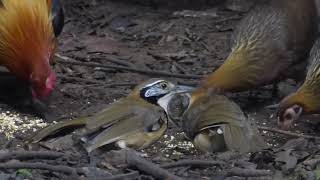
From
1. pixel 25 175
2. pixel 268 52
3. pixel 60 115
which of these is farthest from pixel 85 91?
pixel 25 175

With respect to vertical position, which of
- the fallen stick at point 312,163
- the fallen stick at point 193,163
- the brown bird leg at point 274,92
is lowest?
the brown bird leg at point 274,92

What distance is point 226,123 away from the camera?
19.7 ft

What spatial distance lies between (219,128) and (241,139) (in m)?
0.18

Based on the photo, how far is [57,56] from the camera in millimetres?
8695

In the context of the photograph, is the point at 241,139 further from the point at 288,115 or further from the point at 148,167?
the point at 288,115

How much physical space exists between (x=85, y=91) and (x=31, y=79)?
82cm

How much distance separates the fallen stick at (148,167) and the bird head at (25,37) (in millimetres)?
1733

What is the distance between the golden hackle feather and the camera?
721cm

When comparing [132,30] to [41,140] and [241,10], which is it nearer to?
[241,10]

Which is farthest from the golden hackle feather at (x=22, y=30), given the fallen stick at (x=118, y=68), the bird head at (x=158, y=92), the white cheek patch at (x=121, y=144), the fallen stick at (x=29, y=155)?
the fallen stick at (x=29, y=155)

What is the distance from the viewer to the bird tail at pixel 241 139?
5.93 m

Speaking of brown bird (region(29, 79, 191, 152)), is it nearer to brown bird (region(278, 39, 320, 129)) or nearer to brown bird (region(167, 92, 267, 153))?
brown bird (region(167, 92, 267, 153))

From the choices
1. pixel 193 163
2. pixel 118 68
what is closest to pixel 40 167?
pixel 193 163

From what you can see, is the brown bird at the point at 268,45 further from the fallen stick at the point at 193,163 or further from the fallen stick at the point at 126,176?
the fallen stick at the point at 126,176
